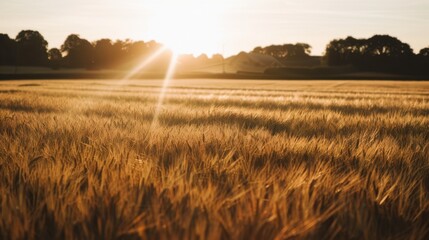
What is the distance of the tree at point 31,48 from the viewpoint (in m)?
81.8

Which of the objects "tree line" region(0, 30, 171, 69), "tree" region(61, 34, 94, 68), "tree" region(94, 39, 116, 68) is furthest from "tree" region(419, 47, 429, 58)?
"tree" region(61, 34, 94, 68)

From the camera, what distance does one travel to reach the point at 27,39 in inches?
3371

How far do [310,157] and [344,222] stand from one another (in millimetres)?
875

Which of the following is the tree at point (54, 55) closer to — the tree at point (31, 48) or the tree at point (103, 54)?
the tree at point (31, 48)

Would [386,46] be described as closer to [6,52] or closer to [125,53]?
[125,53]

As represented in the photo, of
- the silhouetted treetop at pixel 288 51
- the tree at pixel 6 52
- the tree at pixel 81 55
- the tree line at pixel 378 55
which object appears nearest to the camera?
the tree at pixel 6 52

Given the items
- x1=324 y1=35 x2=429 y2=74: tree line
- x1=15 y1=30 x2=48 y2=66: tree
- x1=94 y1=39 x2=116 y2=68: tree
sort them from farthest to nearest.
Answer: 1. x1=94 y1=39 x2=116 y2=68: tree
2. x1=324 y1=35 x2=429 y2=74: tree line
3. x1=15 y1=30 x2=48 y2=66: tree

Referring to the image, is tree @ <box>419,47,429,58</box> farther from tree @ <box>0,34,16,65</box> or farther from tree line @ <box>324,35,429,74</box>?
tree @ <box>0,34,16,65</box>

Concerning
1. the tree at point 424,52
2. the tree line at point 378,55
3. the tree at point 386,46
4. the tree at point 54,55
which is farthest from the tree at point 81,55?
the tree at point 424,52

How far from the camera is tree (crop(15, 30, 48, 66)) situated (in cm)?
8175

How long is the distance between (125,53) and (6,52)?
2863cm

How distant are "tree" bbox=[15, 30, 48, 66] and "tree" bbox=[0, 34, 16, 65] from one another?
4.19ft

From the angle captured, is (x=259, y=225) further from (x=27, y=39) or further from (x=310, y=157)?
(x=27, y=39)

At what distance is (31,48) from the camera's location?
8269cm
